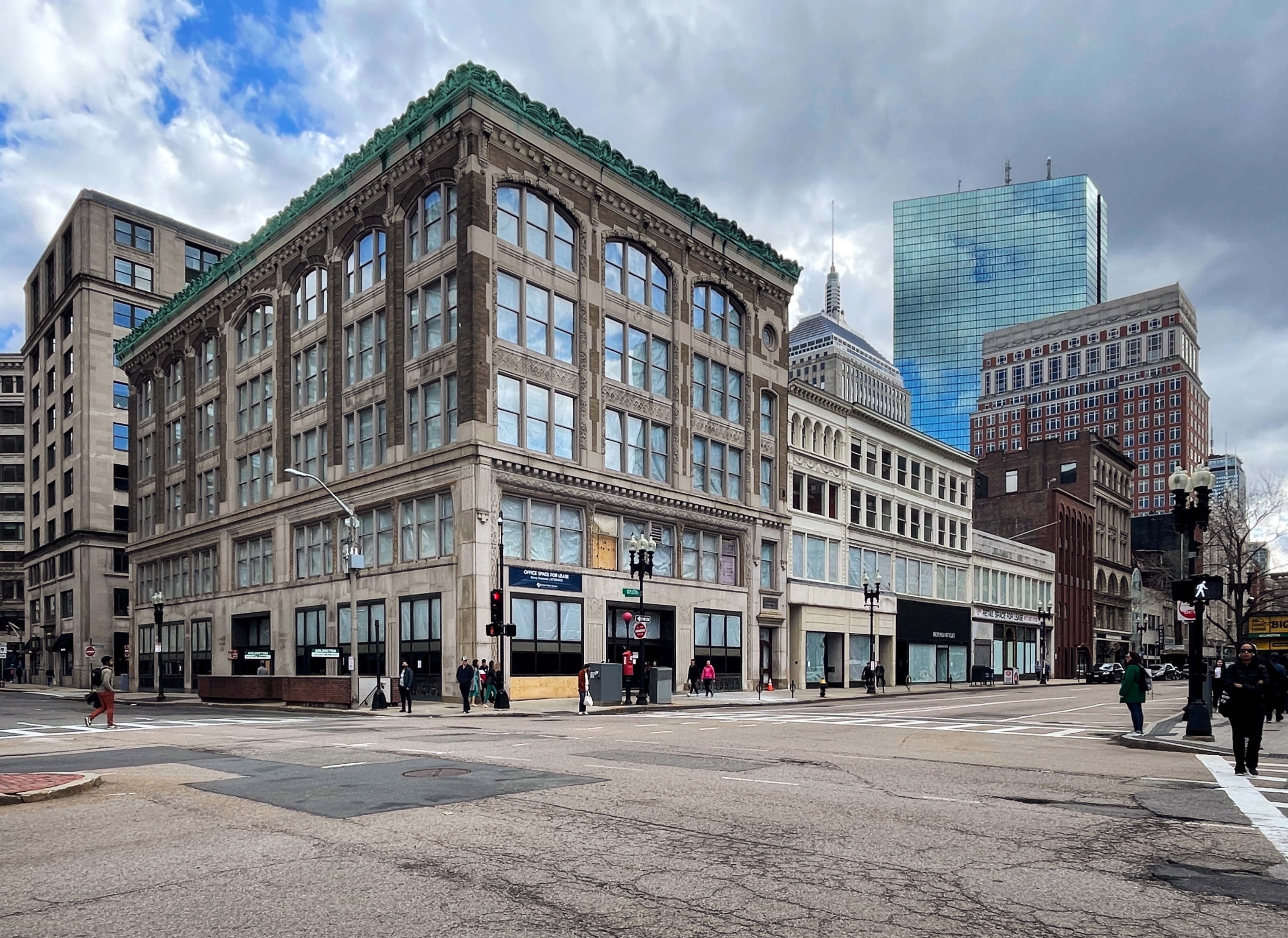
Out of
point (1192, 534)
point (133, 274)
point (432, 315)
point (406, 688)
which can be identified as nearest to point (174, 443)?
point (133, 274)

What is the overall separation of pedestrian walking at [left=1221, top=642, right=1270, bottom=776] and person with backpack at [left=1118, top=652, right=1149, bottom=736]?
6609mm

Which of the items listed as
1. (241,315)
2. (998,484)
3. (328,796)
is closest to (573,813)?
(328,796)

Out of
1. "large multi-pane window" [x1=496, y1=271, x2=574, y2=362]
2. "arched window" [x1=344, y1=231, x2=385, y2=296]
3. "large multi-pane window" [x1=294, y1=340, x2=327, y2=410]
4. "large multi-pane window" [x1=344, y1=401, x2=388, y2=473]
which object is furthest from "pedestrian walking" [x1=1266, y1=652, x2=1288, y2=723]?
"large multi-pane window" [x1=294, y1=340, x2=327, y2=410]

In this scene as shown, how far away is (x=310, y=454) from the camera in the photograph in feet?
167

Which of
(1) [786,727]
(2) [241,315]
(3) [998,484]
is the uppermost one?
(2) [241,315]

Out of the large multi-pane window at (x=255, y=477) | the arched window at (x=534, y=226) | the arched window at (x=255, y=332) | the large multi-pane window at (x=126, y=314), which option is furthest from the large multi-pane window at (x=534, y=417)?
the large multi-pane window at (x=126, y=314)

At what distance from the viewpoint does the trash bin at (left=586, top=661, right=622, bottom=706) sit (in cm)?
3506

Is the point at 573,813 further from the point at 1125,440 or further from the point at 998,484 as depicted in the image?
the point at 1125,440

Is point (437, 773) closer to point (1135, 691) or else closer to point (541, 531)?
point (1135, 691)

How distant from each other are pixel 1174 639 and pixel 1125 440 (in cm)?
5143

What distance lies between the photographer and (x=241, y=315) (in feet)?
191

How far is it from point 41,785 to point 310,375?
40.9 metres

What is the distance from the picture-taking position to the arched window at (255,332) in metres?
55.7

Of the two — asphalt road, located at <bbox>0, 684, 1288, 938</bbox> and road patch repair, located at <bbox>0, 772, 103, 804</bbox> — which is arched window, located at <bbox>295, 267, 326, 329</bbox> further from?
road patch repair, located at <bbox>0, 772, 103, 804</bbox>
